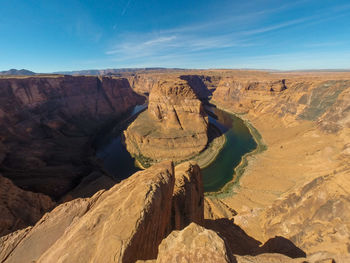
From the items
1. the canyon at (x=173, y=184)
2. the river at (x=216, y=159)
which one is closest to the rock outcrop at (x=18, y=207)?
the canyon at (x=173, y=184)

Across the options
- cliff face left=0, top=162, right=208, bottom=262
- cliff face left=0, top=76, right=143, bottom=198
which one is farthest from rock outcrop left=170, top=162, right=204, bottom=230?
cliff face left=0, top=76, right=143, bottom=198

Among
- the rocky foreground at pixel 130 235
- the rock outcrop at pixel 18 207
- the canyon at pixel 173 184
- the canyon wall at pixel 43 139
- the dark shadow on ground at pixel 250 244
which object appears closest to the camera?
the rocky foreground at pixel 130 235

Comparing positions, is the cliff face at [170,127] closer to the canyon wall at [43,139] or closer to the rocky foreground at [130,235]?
the canyon wall at [43,139]

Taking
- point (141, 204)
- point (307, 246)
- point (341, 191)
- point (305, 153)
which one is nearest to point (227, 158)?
point (305, 153)

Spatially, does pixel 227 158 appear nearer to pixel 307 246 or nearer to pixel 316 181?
pixel 316 181

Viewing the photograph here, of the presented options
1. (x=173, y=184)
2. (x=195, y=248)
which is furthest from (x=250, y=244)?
(x=195, y=248)

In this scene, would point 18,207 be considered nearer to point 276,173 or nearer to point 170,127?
point 170,127
